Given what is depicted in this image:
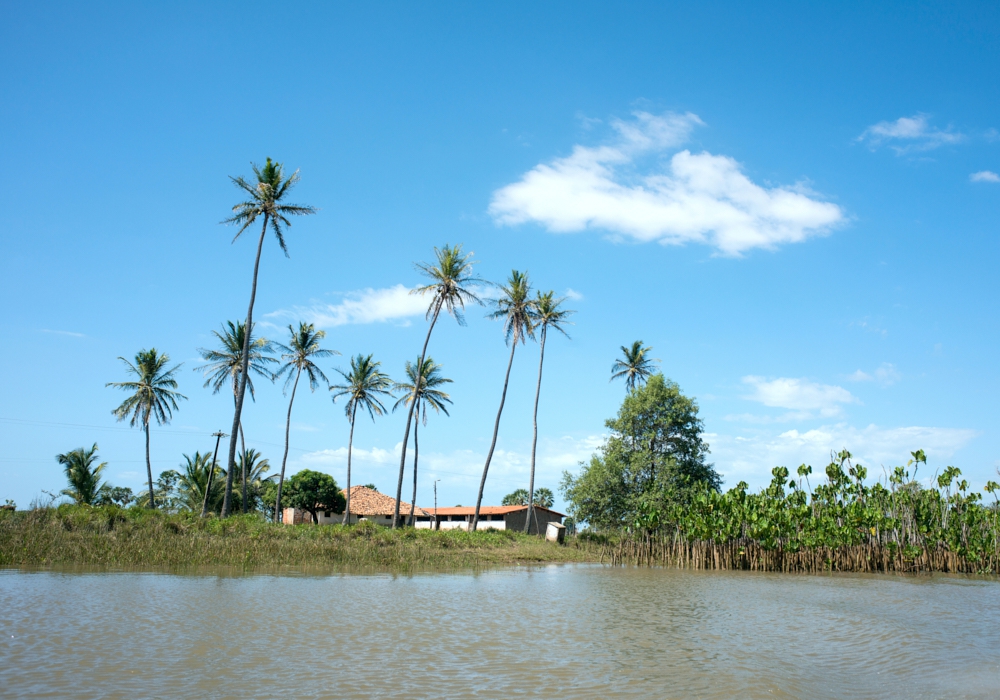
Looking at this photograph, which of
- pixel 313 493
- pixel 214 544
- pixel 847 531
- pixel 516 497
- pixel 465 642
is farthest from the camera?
pixel 516 497

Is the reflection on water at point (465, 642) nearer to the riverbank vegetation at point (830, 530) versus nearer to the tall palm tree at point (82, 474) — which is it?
the riverbank vegetation at point (830, 530)

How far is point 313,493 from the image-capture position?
5772cm

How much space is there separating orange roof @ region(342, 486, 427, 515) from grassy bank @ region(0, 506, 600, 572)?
95.6 ft

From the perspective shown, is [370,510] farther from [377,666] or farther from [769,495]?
[377,666]

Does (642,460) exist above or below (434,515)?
above

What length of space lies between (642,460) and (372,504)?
3155 cm

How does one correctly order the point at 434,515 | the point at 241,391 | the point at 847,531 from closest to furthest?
the point at 847,531
the point at 241,391
the point at 434,515

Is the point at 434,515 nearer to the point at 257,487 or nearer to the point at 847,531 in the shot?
the point at 257,487

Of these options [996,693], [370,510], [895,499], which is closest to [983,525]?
[895,499]

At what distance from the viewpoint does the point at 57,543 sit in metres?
19.4

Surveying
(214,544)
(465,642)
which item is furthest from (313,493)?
(465,642)

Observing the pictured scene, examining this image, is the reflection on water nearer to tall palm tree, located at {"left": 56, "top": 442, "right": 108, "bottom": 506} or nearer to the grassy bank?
the grassy bank

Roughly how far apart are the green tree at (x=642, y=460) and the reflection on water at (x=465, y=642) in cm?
2316

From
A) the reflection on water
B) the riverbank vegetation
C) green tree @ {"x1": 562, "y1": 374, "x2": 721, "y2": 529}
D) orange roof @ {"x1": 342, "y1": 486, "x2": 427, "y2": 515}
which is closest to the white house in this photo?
orange roof @ {"x1": 342, "y1": 486, "x2": 427, "y2": 515}
